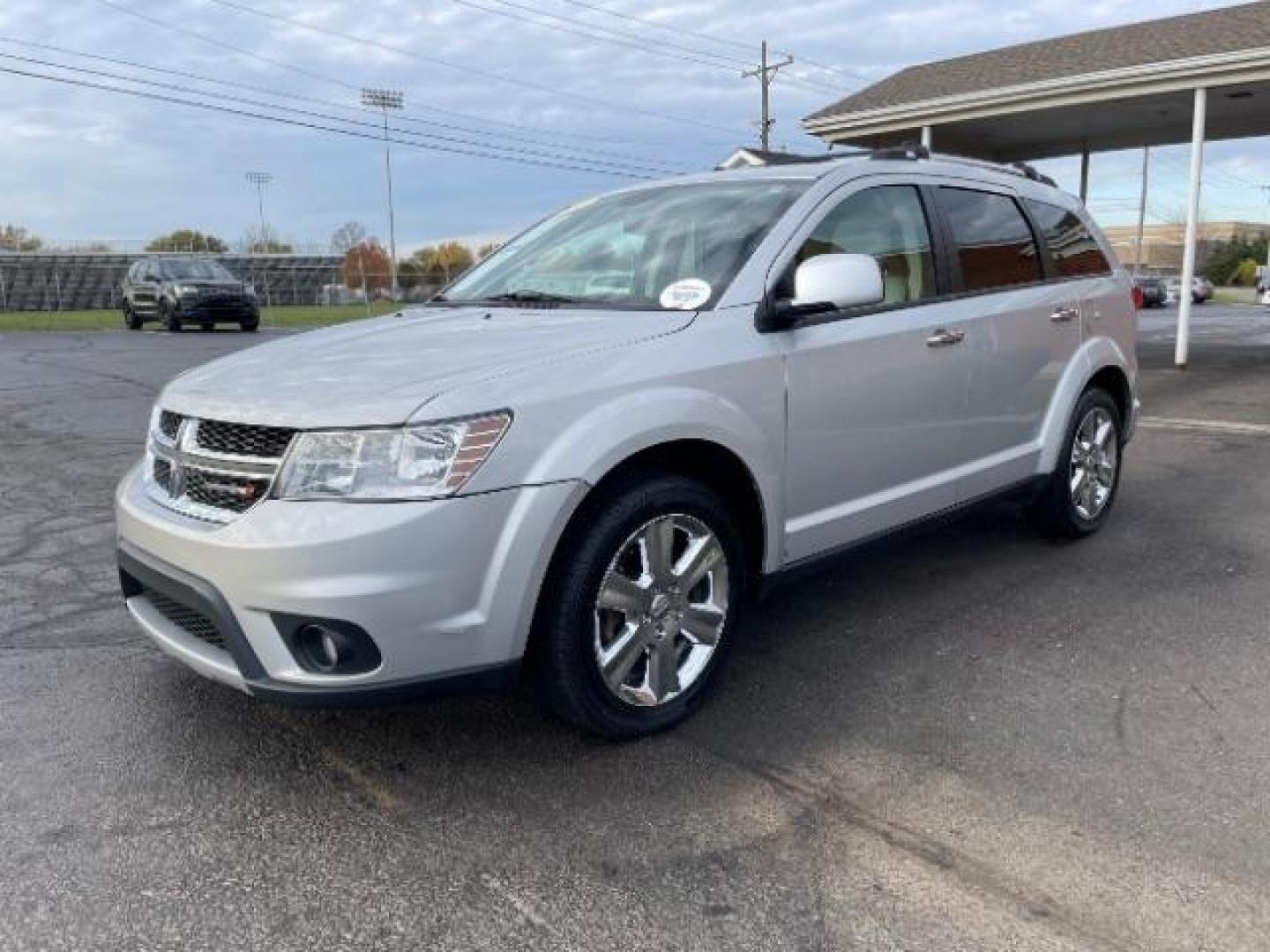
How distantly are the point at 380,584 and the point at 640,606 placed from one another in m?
0.86

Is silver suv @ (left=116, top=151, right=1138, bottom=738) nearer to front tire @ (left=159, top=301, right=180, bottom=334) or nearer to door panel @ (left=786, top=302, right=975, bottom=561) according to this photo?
door panel @ (left=786, top=302, right=975, bottom=561)

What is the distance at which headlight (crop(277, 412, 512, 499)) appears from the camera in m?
2.70

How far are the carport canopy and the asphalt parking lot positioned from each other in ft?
33.7

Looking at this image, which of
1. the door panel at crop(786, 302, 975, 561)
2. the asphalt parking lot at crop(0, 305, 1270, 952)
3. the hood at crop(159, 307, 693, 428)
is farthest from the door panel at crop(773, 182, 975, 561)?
the hood at crop(159, 307, 693, 428)

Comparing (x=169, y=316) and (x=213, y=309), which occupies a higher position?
(x=213, y=309)

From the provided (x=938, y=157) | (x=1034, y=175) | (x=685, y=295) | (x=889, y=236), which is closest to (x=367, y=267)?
(x=1034, y=175)

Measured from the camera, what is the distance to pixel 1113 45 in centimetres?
1507

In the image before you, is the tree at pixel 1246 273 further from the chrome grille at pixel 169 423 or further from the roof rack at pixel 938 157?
the chrome grille at pixel 169 423

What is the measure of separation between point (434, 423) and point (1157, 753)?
2.33 m

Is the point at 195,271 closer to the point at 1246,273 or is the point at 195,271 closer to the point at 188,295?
the point at 188,295

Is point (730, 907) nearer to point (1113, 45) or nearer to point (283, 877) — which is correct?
point (283, 877)

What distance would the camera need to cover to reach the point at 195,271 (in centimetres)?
2422

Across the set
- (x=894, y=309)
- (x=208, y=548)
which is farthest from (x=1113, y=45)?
(x=208, y=548)

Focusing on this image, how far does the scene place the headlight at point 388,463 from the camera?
106 inches
